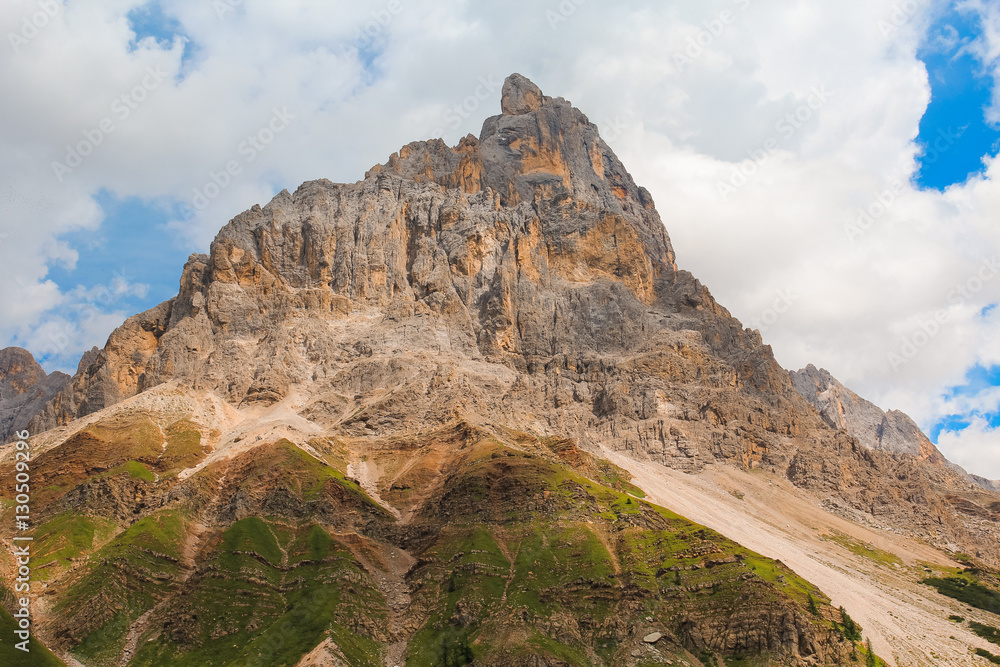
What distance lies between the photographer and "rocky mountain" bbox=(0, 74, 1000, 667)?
84062 millimetres

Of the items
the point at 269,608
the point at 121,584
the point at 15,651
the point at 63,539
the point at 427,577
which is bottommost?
the point at 15,651

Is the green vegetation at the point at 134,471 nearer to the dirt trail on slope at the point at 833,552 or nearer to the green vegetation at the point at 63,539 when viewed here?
the green vegetation at the point at 63,539

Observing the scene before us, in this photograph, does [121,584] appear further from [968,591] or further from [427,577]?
[968,591]

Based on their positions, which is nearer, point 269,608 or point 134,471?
point 269,608

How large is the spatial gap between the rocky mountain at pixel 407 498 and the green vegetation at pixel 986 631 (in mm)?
21928

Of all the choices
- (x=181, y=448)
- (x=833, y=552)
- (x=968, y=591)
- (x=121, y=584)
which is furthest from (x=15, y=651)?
(x=968, y=591)

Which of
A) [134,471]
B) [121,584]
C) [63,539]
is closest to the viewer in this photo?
[121,584]

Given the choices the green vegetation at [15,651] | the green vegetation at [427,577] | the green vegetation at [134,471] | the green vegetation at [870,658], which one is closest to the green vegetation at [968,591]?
the green vegetation at [427,577]

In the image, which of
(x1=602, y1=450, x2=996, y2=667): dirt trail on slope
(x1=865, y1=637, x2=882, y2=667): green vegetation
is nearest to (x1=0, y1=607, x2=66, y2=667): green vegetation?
(x1=865, y1=637, x2=882, y2=667): green vegetation

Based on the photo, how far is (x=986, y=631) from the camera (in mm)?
98875

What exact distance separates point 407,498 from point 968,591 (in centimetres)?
8374

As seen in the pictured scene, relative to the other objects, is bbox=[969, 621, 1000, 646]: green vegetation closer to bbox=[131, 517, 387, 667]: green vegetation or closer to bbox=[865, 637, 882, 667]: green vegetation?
bbox=[865, 637, 882, 667]: green vegetation

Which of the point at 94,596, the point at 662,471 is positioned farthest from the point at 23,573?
the point at 662,471

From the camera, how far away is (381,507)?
119 m
